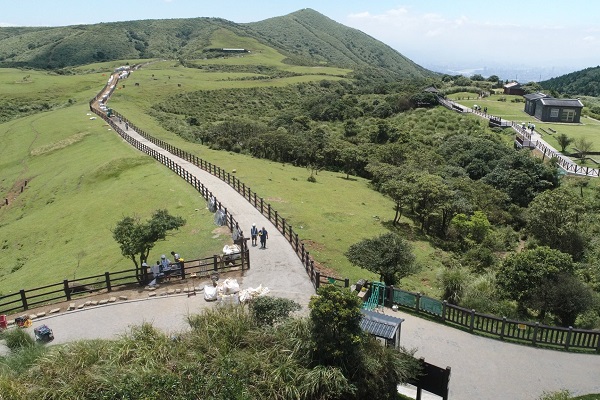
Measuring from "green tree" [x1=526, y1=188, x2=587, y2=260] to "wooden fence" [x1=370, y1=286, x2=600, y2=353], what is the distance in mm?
16527

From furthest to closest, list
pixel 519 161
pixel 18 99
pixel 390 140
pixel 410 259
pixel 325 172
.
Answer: pixel 18 99
pixel 390 140
pixel 325 172
pixel 519 161
pixel 410 259

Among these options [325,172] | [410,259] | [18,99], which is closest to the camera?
[410,259]

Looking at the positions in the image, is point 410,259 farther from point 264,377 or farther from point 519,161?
point 519,161

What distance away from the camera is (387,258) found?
20500mm

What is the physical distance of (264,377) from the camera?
1282 cm

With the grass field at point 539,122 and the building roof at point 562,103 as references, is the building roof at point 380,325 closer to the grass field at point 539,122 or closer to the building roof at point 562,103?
the grass field at point 539,122

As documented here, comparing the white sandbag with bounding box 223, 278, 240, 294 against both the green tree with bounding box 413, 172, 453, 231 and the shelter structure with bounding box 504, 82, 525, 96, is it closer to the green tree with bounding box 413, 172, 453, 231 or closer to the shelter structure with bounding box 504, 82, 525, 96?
the green tree with bounding box 413, 172, 453, 231

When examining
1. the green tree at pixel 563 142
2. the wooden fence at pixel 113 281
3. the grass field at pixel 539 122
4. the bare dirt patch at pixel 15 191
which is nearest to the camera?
the wooden fence at pixel 113 281

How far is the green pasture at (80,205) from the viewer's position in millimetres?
27234

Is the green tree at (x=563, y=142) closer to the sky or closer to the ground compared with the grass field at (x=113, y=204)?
closer to the sky

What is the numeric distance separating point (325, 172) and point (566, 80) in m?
154

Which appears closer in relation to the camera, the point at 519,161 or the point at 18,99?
the point at 519,161

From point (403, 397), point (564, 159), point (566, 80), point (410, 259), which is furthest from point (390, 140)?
point (566, 80)

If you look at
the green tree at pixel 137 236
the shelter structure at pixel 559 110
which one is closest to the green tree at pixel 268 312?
the green tree at pixel 137 236
